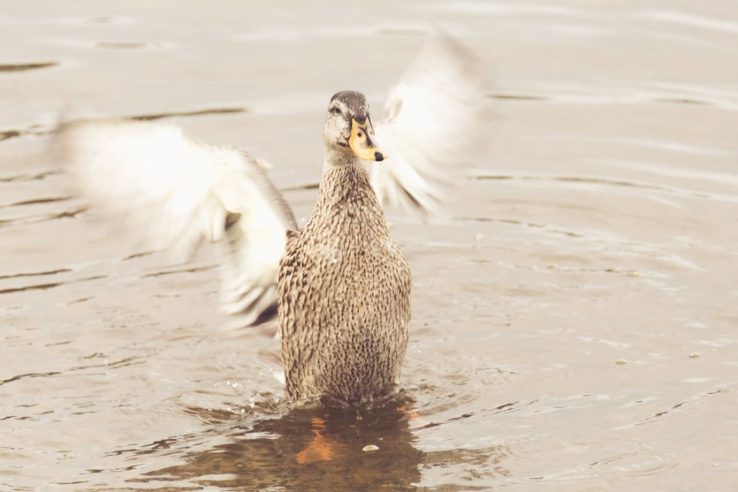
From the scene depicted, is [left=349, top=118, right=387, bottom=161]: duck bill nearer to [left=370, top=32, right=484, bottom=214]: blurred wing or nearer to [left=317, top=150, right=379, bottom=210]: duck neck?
[left=317, top=150, right=379, bottom=210]: duck neck

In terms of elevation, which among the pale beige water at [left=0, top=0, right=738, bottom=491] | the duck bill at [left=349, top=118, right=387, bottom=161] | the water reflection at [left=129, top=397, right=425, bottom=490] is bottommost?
the water reflection at [left=129, top=397, right=425, bottom=490]

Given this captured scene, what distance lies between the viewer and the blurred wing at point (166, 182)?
6832 millimetres

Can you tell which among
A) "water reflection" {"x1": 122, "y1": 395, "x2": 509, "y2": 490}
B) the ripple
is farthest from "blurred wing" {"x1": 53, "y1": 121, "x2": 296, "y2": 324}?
the ripple

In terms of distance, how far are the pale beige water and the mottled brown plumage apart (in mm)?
378

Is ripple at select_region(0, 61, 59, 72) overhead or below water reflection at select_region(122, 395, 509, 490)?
overhead

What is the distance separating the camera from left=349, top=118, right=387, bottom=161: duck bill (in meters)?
6.40

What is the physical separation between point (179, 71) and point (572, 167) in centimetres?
350

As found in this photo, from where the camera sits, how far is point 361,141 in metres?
6.47

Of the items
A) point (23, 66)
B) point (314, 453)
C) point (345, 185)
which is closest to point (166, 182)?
point (345, 185)

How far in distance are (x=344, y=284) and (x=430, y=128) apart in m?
1.41

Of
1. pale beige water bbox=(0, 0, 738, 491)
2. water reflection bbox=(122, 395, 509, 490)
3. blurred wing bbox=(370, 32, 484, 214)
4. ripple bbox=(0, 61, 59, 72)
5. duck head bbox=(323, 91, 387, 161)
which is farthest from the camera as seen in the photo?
ripple bbox=(0, 61, 59, 72)

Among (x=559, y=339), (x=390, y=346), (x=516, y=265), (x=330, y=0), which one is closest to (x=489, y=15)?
(x=330, y=0)

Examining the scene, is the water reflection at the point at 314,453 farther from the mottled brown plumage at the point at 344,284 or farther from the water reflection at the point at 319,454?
the mottled brown plumage at the point at 344,284

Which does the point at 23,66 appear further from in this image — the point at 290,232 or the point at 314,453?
the point at 314,453
